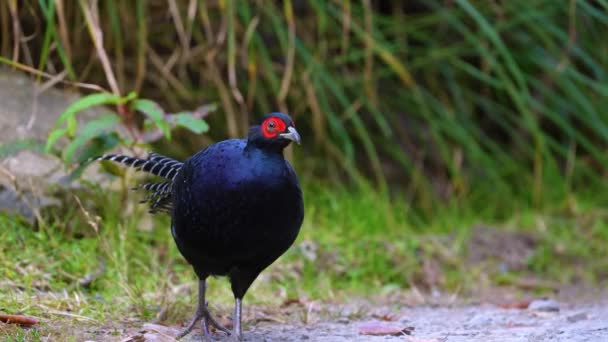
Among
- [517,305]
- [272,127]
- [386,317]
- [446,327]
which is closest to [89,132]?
[272,127]

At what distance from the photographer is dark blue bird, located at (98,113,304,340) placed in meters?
2.86

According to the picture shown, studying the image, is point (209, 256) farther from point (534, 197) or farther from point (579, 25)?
point (579, 25)

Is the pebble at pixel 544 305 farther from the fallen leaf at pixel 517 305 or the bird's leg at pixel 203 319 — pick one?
the bird's leg at pixel 203 319

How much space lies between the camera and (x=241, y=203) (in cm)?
285

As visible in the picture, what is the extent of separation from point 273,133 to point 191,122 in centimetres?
91

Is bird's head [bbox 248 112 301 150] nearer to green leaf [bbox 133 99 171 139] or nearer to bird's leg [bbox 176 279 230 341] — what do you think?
bird's leg [bbox 176 279 230 341]

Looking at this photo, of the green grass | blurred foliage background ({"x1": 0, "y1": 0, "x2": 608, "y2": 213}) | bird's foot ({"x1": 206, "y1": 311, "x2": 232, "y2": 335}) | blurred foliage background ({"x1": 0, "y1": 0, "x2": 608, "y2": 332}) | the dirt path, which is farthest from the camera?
blurred foliage background ({"x1": 0, "y1": 0, "x2": 608, "y2": 213})

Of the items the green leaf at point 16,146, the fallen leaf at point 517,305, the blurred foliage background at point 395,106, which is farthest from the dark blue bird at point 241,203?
the fallen leaf at point 517,305

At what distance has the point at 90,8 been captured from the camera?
4.35 metres

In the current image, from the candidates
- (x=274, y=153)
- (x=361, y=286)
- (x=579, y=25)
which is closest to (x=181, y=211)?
(x=274, y=153)

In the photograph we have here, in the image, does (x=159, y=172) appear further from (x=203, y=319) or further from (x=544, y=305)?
(x=544, y=305)

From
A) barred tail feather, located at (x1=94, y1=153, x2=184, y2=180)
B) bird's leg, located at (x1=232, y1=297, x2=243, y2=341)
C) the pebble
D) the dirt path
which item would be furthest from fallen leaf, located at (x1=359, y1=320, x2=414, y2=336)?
the pebble

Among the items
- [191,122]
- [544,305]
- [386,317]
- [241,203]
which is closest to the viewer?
[241,203]

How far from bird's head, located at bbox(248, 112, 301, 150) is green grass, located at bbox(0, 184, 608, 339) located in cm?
79
